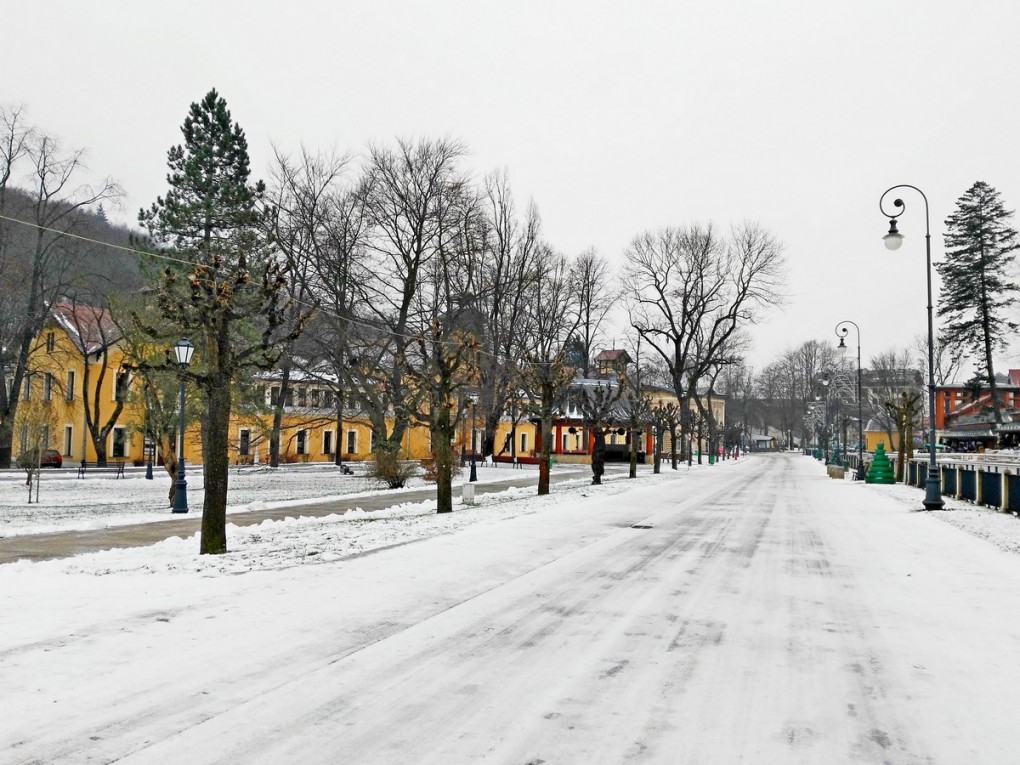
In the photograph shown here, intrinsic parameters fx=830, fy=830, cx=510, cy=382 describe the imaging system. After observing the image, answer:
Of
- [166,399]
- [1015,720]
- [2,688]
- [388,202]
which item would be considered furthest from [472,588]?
[388,202]

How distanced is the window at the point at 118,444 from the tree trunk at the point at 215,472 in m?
47.6

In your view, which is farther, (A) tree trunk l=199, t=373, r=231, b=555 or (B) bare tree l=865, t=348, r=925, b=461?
(B) bare tree l=865, t=348, r=925, b=461

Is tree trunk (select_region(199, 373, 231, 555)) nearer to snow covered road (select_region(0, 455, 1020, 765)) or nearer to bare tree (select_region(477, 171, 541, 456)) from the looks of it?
snow covered road (select_region(0, 455, 1020, 765))

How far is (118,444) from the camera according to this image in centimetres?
5528

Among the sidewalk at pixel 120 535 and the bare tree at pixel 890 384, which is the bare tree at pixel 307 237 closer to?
the sidewalk at pixel 120 535

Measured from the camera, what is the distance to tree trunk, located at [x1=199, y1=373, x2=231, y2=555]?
464 inches

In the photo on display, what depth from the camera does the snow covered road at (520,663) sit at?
4.38m

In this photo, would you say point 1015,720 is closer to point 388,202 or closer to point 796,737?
point 796,737

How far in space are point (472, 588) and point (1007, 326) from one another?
2227 inches

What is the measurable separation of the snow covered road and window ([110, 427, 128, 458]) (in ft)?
161

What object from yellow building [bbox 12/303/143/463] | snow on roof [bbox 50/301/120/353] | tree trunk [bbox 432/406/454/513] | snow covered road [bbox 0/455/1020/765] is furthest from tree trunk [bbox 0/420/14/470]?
snow covered road [bbox 0/455/1020/765]

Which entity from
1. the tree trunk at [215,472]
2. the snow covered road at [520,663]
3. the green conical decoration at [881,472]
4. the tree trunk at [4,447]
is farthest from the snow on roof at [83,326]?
the snow covered road at [520,663]

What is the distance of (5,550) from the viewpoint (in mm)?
12570

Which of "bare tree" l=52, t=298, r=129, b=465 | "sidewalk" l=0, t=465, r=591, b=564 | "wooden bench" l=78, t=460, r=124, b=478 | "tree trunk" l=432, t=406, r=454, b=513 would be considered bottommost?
"wooden bench" l=78, t=460, r=124, b=478
